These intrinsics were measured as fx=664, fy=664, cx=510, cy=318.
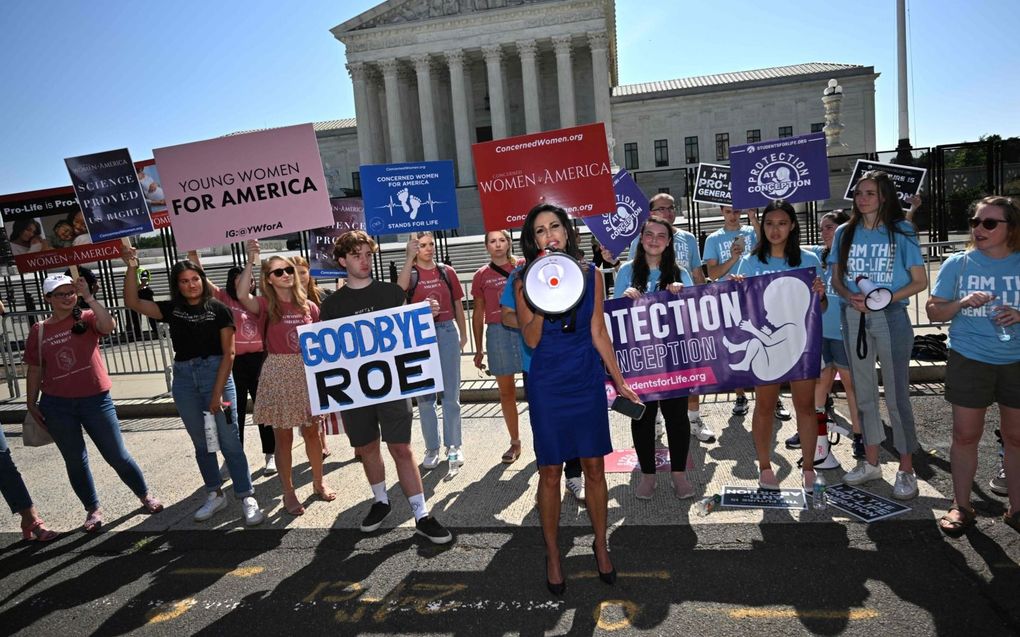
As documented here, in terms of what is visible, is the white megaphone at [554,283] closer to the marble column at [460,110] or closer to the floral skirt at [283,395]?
the floral skirt at [283,395]

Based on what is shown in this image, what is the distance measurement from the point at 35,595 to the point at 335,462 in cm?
262

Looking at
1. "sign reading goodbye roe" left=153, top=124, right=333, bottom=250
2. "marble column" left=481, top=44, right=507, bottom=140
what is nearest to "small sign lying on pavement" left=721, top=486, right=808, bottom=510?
"sign reading goodbye roe" left=153, top=124, right=333, bottom=250

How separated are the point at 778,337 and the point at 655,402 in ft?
3.37

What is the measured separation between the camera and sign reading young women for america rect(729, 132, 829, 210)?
7184 mm

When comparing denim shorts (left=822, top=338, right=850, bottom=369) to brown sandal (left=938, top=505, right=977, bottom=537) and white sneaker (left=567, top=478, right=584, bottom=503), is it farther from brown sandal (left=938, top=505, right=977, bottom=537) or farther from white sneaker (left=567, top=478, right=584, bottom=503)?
white sneaker (left=567, top=478, right=584, bottom=503)

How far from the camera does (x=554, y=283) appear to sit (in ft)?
11.1

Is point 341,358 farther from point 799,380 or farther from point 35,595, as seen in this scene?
point 799,380

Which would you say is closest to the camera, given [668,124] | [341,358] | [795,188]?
[341,358]

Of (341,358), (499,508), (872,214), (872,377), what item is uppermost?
(872,214)

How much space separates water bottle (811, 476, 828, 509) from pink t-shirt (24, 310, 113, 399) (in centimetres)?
531

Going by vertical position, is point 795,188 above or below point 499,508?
above

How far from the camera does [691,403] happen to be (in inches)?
260

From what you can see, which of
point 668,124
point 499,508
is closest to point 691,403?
point 499,508

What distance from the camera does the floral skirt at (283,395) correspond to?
5012 mm
